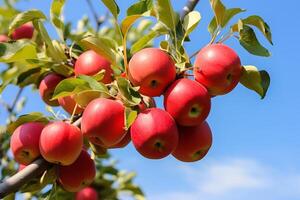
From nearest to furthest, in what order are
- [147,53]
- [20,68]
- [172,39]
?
[147,53] → [172,39] → [20,68]

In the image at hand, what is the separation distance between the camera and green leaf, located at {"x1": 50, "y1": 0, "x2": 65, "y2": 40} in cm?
178

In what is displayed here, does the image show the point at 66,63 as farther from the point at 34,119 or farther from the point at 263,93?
the point at 263,93

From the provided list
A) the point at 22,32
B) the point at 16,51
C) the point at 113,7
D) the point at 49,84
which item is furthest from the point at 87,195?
the point at 113,7

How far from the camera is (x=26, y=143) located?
1.53 metres

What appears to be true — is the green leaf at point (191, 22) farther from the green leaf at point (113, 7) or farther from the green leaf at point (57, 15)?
the green leaf at point (57, 15)

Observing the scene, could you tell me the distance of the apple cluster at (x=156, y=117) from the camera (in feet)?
4.51

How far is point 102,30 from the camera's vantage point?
140 inches

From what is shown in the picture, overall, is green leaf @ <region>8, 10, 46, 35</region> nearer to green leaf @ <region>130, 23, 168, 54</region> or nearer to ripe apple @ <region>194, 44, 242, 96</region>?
green leaf @ <region>130, 23, 168, 54</region>

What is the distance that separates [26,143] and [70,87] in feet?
0.85

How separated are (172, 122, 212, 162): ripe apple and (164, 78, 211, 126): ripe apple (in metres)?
0.05

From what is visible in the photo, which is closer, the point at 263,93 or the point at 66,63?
the point at 263,93

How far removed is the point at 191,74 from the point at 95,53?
0.35 meters

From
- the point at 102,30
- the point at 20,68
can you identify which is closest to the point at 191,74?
the point at 20,68

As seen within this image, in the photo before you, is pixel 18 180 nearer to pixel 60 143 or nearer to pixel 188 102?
pixel 60 143
